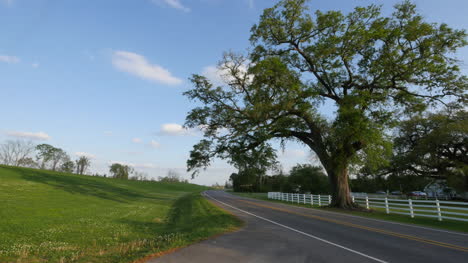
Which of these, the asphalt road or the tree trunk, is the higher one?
the tree trunk

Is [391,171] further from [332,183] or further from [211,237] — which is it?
[211,237]

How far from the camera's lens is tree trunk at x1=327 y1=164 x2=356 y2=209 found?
22500 mm

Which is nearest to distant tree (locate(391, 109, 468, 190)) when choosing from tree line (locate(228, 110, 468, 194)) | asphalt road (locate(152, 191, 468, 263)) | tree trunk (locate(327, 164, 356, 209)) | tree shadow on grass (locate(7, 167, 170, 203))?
tree line (locate(228, 110, 468, 194))

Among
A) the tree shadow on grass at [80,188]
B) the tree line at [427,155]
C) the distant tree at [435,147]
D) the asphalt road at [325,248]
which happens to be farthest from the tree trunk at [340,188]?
the tree shadow on grass at [80,188]

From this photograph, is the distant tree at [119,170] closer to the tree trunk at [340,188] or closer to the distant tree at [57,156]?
the distant tree at [57,156]

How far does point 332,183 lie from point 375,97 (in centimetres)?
817

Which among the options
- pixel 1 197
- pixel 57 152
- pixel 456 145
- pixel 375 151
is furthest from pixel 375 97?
pixel 57 152

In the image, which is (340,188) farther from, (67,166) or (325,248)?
(67,166)

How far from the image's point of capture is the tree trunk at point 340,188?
22500 mm

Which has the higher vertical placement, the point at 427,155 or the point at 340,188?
the point at 427,155

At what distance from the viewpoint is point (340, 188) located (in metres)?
23.1

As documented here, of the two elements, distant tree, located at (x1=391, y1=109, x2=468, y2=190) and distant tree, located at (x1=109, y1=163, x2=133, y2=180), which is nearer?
distant tree, located at (x1=391, y1=109, x2=468, y2=190)

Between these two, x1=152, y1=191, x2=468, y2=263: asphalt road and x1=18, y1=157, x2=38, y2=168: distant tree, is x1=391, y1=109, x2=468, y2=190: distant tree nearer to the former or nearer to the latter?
x1=152, y1=191, x2=468, y2=263: asphalt road

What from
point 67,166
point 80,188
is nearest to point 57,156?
point 67,166
